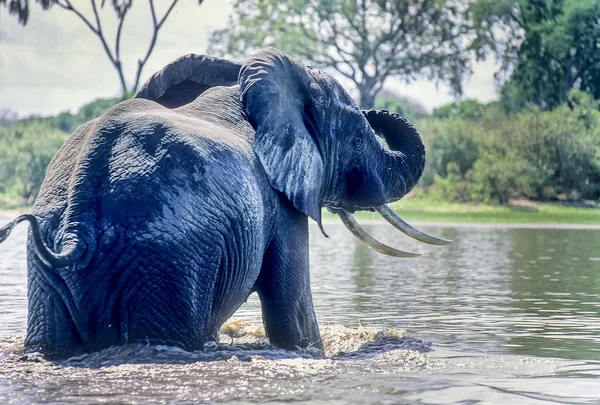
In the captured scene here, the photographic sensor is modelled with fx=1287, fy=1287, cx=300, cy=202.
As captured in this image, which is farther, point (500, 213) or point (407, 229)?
point (500, 213)

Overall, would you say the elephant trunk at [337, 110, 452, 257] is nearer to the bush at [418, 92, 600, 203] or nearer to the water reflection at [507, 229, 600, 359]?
the water reflection at [507, 229, 600, 359]

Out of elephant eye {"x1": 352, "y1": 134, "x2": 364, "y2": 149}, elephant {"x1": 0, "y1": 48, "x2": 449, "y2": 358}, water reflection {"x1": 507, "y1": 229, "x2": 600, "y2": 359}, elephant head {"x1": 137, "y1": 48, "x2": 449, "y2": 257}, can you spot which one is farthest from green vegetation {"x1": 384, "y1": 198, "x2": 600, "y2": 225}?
elephant {"x1": 0, "y1": 48, "x2": 449, "y2": 358}

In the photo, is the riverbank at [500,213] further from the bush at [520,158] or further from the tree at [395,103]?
the tree at [395,103]

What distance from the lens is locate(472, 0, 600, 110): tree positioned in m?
46.8

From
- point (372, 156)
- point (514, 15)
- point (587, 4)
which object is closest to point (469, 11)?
point (514, 15)

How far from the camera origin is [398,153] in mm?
9055

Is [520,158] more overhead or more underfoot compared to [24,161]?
more underfoot

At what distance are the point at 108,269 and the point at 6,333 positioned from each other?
9.34ft

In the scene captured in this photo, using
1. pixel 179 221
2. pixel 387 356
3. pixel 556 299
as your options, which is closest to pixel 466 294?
pixel 556 299

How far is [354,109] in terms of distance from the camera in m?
8.62

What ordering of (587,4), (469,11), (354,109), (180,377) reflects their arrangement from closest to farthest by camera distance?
(180,377), (354,109), (587,4), (469,11)

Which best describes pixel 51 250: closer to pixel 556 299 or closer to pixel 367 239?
pixel 367 239

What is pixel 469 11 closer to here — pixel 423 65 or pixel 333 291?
pixel 423 65

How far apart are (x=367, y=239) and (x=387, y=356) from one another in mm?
1580
